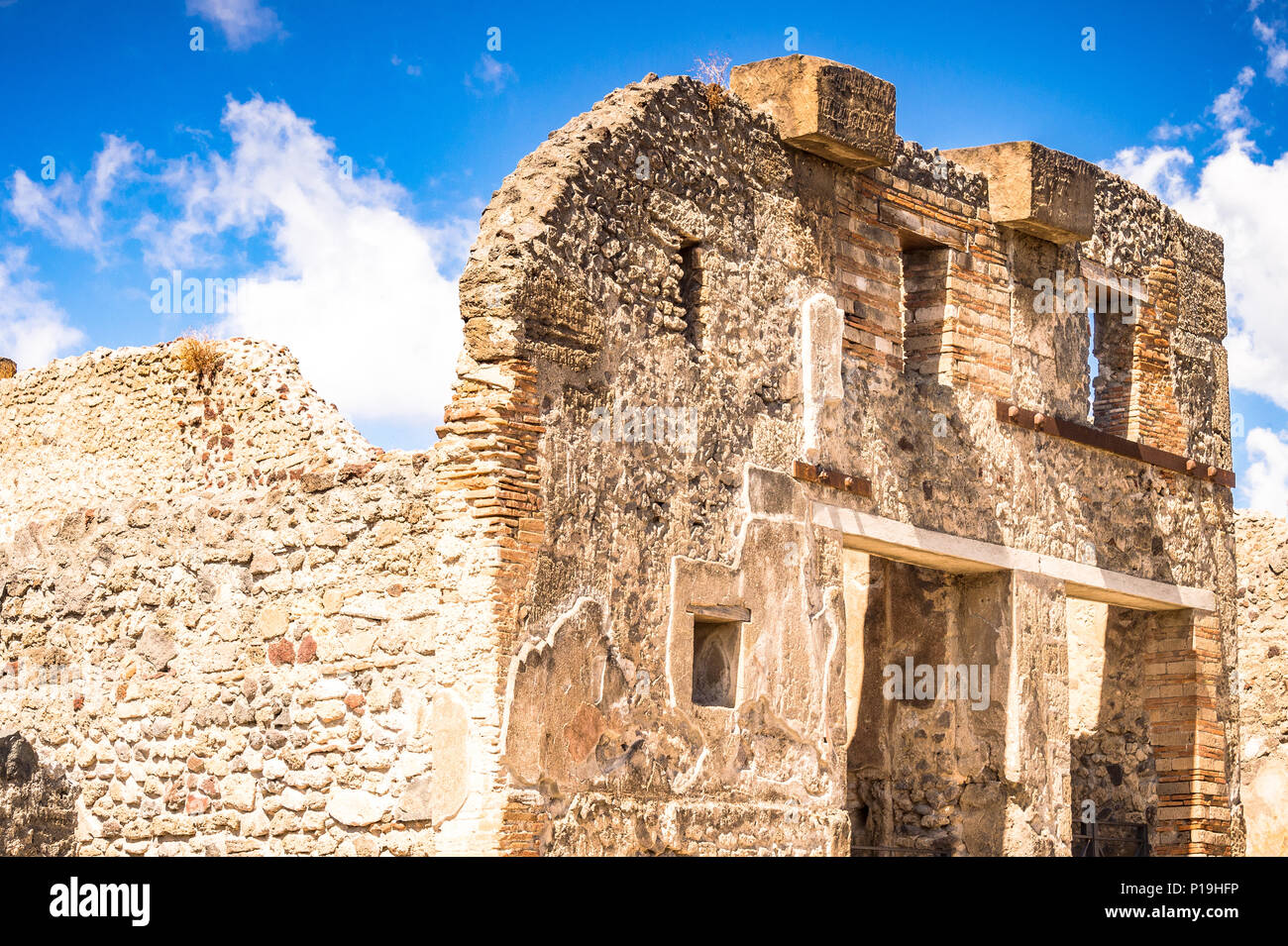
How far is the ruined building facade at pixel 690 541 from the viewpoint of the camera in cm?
770

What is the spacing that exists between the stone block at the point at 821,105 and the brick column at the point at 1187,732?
443cm

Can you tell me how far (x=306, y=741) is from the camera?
26.0ft

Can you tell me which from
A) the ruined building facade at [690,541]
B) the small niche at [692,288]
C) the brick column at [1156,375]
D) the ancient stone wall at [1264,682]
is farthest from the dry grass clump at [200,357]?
the ancient stone wall at [1264,682]

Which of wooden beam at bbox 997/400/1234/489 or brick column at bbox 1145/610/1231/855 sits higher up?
wooden beam at bbox 997/400/1234/489

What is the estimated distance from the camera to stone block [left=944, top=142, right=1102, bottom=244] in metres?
10.9

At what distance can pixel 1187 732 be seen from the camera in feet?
39.2

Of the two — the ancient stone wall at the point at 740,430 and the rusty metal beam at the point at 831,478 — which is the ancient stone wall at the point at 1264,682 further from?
the rusty metal beam at the point at 831,478

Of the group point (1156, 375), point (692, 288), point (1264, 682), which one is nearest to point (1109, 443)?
point (1156, 375)

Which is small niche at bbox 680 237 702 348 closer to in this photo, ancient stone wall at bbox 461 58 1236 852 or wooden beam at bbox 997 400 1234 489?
ancient stone wall at bbox 461 58 1236 852

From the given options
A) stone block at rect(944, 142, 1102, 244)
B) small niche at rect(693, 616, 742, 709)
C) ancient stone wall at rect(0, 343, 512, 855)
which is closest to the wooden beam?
stone block at rect(944, 142, 1102, 244)

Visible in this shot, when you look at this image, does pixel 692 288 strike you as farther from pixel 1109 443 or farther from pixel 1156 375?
pixel 1156 375

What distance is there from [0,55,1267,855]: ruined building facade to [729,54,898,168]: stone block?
0.08ft

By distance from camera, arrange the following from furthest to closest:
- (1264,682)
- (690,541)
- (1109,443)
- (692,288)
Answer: (1264,682) < (1109,443) < (692,288) < (690,541)

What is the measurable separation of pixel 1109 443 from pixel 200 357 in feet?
19.7
